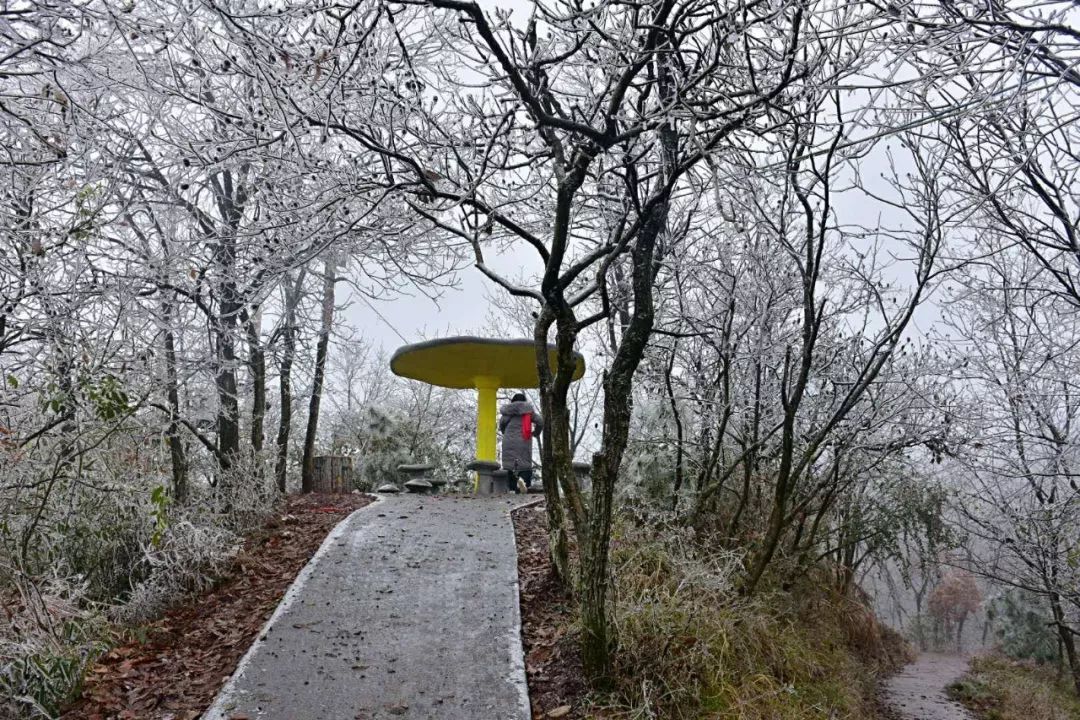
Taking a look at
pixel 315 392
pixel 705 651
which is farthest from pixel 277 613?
pixel 315 392

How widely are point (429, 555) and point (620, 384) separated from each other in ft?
11.3

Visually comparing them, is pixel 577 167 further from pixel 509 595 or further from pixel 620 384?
pixel 509 595

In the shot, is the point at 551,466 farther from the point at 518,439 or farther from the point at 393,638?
the point at 518,439

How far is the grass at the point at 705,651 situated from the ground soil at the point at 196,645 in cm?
271

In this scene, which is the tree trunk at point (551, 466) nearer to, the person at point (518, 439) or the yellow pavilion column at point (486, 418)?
the person at point (518, 439)

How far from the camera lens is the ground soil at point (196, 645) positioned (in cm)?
491

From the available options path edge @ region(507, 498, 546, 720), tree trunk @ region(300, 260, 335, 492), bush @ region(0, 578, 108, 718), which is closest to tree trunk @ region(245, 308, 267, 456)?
tree trunk @ region(300, 260, 335, 492)

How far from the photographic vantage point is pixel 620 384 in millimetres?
5363

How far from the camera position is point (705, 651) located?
18.1ft

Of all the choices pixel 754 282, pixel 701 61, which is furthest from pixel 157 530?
pixel 754 282

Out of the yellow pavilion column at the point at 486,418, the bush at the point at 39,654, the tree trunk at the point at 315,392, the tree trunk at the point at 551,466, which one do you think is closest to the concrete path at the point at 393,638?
the tree trunk at the point at 551,466

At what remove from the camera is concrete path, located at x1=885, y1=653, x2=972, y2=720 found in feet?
32.8

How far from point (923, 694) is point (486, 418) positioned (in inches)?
322

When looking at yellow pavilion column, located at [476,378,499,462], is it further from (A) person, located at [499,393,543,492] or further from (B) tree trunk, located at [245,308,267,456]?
(B) tree trunk, located at [245,308,267,456]
